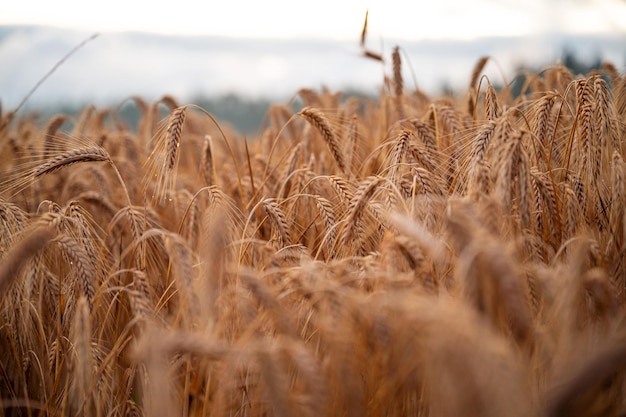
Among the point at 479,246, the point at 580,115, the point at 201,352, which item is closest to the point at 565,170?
the point at 580,115

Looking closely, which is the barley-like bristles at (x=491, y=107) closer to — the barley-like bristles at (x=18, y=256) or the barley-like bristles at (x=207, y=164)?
the barley-like bristles at (x=207, y=164)

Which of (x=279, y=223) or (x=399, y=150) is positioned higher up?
(x=399, y=150)

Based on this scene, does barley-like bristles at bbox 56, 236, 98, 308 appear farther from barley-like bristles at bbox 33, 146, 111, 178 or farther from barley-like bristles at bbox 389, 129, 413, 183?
barley-like bristles at bbox 389, 129, 413, 183

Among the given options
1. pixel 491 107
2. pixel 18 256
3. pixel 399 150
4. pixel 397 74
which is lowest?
pixel 18 256

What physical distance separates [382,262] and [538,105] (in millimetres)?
1206

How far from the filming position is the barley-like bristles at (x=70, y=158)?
215 cm

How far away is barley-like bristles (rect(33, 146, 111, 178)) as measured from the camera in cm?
215

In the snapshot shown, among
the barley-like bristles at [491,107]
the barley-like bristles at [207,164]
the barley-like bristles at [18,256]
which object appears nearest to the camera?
the barley-like bristles at [18,256]

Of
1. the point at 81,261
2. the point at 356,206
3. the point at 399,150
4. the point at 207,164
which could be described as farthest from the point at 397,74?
the point at 81,261

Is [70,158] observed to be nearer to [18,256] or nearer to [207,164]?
[18,256]

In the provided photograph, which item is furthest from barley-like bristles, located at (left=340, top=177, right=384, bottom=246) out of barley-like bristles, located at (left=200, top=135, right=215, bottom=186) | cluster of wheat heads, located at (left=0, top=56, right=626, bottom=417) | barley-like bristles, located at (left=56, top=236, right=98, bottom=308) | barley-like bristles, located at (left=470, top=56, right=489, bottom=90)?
barley-like bristles, located at (left=470, top=56, right=489, bottom=90)

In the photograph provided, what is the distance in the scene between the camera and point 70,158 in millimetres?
2176

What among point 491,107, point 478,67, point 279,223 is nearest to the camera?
point 279,223

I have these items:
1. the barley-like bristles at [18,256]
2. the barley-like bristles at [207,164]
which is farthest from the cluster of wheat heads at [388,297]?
the barley-like bristles at [207,164]
